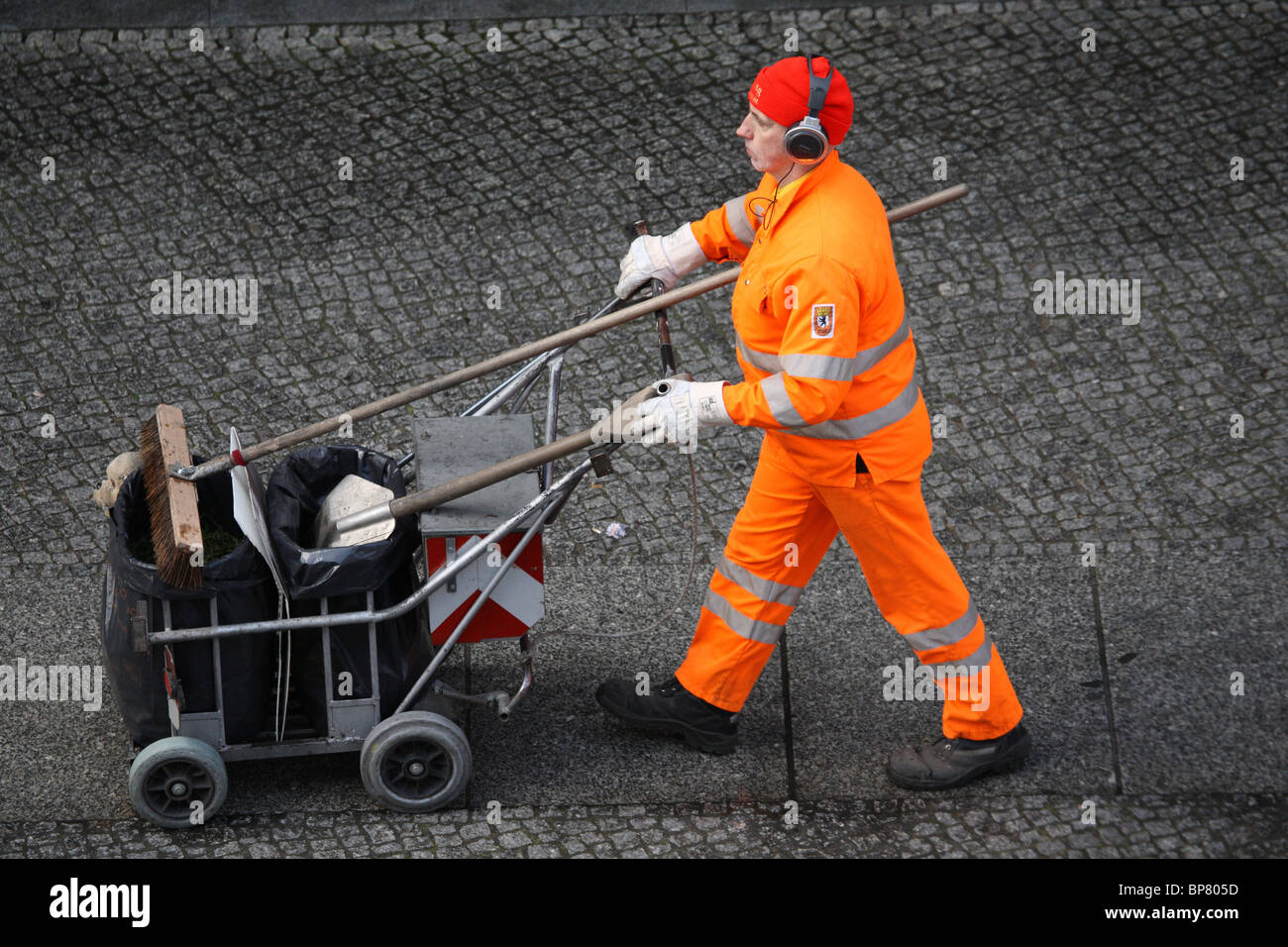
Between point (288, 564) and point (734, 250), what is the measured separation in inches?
62.6

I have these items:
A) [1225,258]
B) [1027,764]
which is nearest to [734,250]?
[1027,764]

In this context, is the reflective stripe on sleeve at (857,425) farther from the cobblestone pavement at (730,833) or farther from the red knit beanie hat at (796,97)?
the cobblestone pavement at (730,833)

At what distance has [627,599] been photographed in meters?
5.73

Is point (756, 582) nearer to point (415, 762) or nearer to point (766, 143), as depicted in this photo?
point (415, 762)

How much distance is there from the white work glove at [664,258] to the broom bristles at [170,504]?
1.37 metres

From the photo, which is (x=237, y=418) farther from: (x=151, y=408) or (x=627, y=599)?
(x=627, y=599)

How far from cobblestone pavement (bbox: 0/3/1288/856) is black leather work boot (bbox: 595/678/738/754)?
11.1 inches

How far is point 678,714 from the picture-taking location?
5.08 m

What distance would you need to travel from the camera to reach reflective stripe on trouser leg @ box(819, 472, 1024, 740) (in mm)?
4586

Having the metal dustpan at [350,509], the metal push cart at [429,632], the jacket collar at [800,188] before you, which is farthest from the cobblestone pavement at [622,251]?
the jacket collar at [800,188]

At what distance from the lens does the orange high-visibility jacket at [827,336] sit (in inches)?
167

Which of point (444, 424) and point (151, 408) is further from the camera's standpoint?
point (151, 408)

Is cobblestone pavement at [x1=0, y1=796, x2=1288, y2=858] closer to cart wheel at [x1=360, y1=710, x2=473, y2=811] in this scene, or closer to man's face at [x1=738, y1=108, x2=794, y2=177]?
cart wheel at [x1=360, y1=710, x2=473, y2=811]

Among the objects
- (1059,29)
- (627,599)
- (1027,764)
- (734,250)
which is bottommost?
(1027,764)
